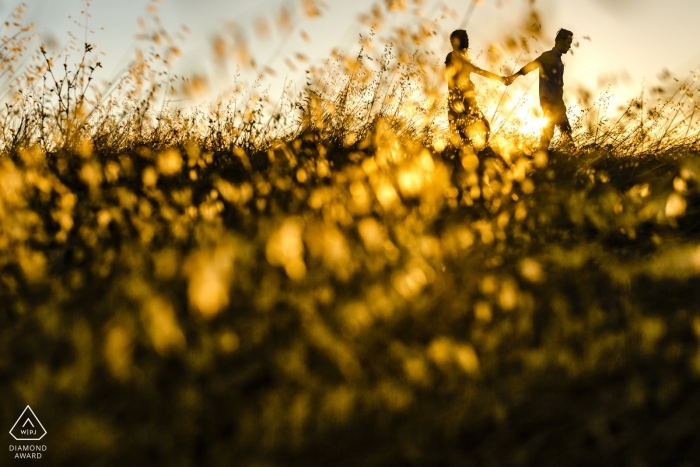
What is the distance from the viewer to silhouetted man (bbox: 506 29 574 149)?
4351 mm

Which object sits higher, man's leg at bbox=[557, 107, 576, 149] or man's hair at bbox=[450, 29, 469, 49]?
man's hair at bbox=[450, 29, 469, 49]

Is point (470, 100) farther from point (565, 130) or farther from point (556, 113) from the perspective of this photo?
point (556, 113)

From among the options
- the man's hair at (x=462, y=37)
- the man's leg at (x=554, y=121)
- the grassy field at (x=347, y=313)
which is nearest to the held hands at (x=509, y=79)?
the grassy field at (x=347, y=313)

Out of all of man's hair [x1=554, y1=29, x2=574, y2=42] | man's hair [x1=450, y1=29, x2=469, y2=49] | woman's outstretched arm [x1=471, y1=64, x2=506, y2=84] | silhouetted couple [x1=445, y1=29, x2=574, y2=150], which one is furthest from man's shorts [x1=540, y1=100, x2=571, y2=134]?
woman's outstretched arm [x1=471, y1=64, x2=506, y2=84]

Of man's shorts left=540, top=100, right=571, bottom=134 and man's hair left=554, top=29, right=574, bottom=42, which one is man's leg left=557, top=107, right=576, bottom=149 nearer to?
man's shorts left=540, top=100, right=571, bottom=134

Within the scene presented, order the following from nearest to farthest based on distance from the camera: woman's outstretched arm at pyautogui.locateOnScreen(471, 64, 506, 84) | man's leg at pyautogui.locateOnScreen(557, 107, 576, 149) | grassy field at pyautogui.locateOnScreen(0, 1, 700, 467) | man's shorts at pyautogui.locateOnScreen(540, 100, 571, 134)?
grassy field at pyautogui.locateOnScreen(0, 1, 700, 467)
woman's outstretched arm at pyautogui.locateOnScreen(471, 64, 506, 84)
man's leg at pyautogui.locateOnScreen(557, 107, 576, 149)
man's shorts at pyautogui.locateOnScreen(540, 100, 571, 134)

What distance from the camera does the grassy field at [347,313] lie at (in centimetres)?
98

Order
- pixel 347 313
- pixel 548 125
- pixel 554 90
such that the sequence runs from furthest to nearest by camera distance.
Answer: pixel 554 90 → pixel 548 125 → pixel 347 313

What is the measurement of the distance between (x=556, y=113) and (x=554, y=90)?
351 millimetres

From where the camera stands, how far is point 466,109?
3801 millimetres

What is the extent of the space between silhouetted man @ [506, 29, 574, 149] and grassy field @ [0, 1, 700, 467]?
1.65 metres

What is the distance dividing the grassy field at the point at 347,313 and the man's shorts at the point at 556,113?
6.20ft

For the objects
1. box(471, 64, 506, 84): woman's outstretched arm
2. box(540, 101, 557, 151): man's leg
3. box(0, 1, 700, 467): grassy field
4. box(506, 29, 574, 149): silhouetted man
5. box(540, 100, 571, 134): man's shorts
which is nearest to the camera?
box(0, 1, 700, 467): grassy field

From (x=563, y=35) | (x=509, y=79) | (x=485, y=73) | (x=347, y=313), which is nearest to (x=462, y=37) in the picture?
(x=563, y=35)
